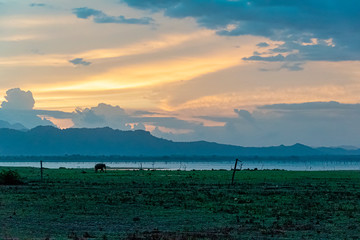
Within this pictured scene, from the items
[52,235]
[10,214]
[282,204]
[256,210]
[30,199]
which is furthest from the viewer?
[30,199]

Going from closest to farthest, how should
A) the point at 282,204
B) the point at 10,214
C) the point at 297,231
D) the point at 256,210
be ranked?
1. the point at 297,231
2. the point at 10,214
3. the point at 256,210
4. the point at 282,204

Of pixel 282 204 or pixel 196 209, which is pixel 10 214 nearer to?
pixel 196 209

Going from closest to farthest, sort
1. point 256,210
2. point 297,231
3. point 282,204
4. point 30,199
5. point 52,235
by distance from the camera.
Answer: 1. point 52,235
2. point 297,231
3. point 256,210
4. point 282,204
5. point 30,199

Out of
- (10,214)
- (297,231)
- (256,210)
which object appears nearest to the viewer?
(297,231)

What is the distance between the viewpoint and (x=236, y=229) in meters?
25.1

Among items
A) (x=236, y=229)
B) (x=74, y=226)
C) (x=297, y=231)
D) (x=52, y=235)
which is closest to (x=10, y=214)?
(x=74, y=226)

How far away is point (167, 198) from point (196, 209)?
266 inches

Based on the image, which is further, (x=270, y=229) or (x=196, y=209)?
(x=196, y=209)

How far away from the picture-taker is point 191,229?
2514 cm

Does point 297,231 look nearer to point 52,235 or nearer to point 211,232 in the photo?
point 211,232

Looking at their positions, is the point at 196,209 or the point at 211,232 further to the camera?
the point at 196,209

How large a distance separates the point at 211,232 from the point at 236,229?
5.19ft

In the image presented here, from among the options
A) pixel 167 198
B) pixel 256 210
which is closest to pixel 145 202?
pixel 167 198

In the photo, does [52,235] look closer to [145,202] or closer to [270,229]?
[270,229]
